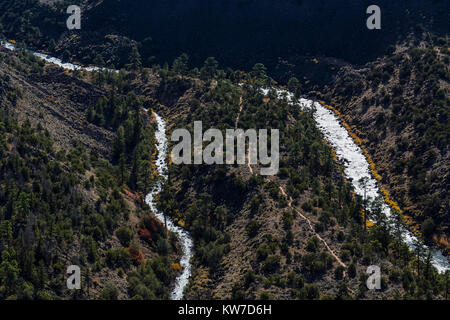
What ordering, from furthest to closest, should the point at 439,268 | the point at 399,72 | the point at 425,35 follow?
the point at 425,35
the point at 399,72
the point at 439,268

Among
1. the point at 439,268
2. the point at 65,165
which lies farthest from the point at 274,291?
the point at 65,165

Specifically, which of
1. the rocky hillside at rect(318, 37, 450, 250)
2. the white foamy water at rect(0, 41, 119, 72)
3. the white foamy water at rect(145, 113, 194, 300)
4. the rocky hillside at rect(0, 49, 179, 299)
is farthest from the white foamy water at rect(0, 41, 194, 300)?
the rocky hillside at rect(318, 37, 450, 250)

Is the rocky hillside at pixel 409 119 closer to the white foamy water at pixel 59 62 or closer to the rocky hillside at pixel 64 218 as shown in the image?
the rocky hillside at pixel 64 218

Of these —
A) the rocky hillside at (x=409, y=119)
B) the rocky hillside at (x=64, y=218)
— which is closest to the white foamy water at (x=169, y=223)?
the rocky hillside at (x=64, y=218)

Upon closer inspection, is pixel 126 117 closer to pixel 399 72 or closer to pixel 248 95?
pixel 248 95

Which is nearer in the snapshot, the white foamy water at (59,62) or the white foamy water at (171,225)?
the white foamy water at (171,225)

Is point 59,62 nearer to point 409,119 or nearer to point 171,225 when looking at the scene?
point 171,225

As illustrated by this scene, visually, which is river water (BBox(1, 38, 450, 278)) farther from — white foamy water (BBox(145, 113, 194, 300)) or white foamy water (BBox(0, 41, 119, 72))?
white foamy water (BBox(0, 41, 119, 72))
